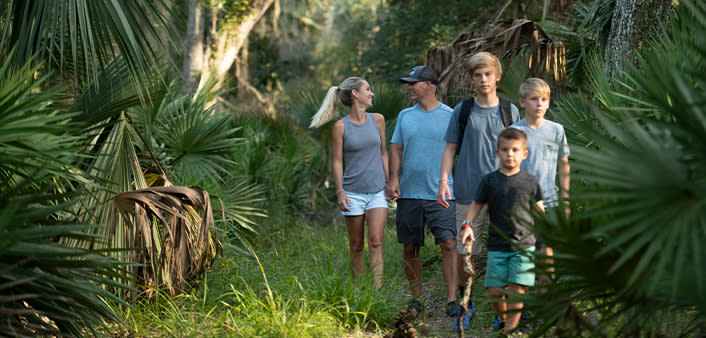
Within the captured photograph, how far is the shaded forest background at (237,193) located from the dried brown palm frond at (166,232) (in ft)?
0.04

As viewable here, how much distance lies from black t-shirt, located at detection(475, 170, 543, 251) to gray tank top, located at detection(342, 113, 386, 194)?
144 cm

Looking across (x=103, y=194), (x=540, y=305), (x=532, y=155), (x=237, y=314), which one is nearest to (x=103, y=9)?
(x=103, y=194)

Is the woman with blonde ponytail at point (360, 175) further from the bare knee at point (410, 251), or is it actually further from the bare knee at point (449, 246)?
the bare knee at point (449, 246)

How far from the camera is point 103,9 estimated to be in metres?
4.49

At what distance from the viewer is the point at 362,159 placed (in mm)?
5242

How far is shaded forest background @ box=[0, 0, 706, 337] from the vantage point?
246 cm

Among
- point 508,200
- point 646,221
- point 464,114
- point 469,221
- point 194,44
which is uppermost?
point 194,44

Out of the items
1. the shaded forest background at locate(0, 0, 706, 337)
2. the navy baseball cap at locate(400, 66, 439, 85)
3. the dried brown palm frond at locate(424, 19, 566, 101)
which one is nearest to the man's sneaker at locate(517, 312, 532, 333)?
the shaded forest background at locate(0, 0, 706, 337)

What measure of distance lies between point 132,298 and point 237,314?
0.72 metres

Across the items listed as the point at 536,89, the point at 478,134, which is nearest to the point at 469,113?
the point at 478,134

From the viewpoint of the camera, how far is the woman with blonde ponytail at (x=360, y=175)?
518 centimetres

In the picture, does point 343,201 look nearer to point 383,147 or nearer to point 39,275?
point 383,147

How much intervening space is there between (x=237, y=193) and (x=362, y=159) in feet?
7.53

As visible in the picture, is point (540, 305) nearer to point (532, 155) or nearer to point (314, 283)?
point (532, 155)
